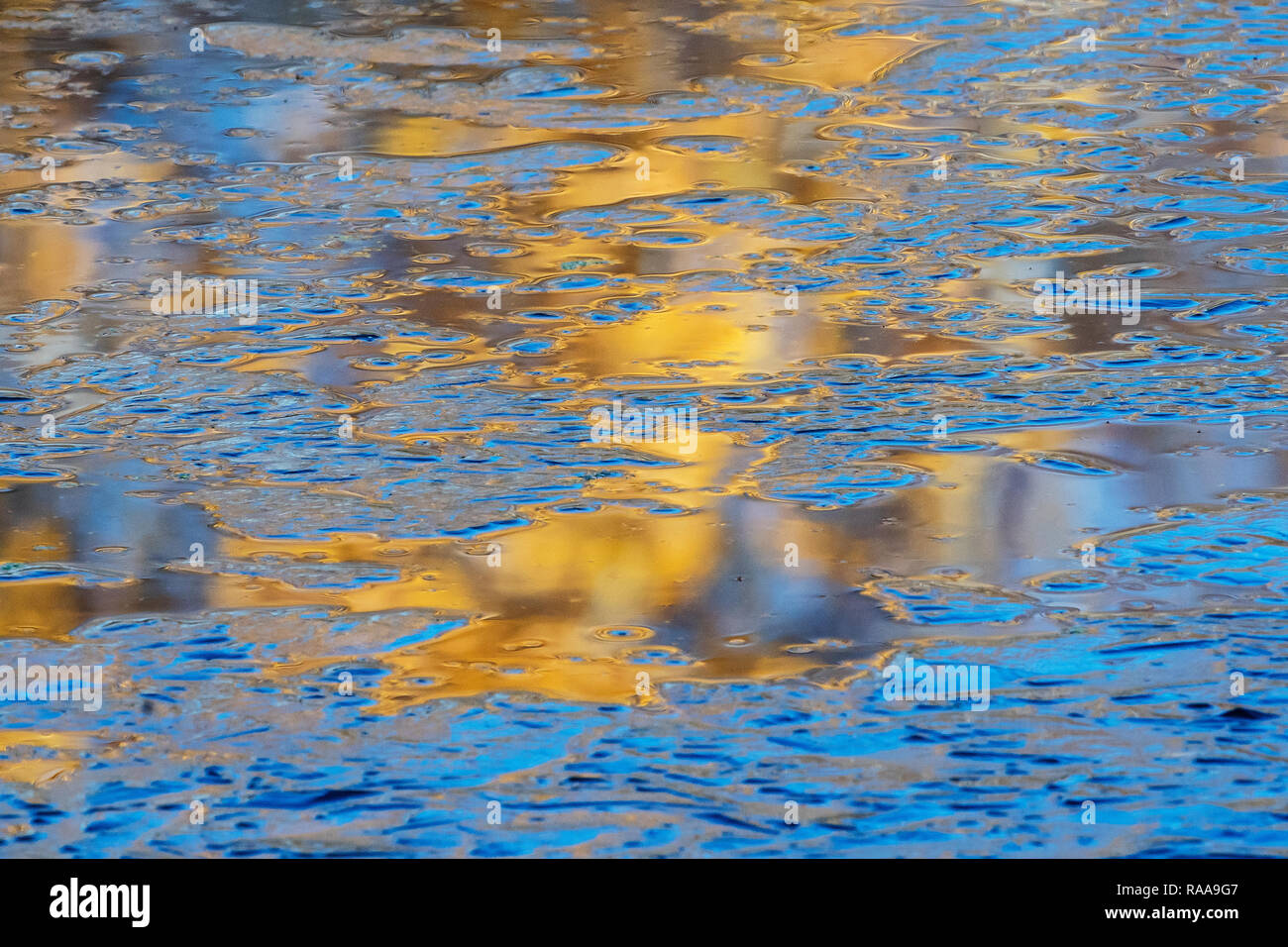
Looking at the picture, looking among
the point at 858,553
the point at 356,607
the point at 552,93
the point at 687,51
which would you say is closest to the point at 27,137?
the point at 552,93

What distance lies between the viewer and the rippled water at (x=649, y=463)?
1927mm

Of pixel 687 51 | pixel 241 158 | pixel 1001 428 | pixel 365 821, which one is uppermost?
pixel 687 51

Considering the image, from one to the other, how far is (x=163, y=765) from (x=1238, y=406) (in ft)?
5.78

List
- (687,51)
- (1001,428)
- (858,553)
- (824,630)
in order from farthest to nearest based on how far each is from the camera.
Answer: (687,51)
(1001,428)
(858,553)
(824,630)

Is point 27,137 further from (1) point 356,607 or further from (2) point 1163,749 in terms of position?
(2) point 1163,749

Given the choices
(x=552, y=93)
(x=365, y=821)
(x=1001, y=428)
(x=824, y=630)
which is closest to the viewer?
(x=365, y=821)

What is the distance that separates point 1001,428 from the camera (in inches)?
108

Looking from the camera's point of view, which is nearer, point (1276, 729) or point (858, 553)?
point (1276, 729)

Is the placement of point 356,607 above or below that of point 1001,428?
below

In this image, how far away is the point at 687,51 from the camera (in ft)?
16.6

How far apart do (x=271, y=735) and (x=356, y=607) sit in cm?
29

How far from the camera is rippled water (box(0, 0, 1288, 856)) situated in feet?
6.32

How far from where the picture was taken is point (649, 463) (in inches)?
104

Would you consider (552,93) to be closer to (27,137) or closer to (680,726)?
(27,137)
